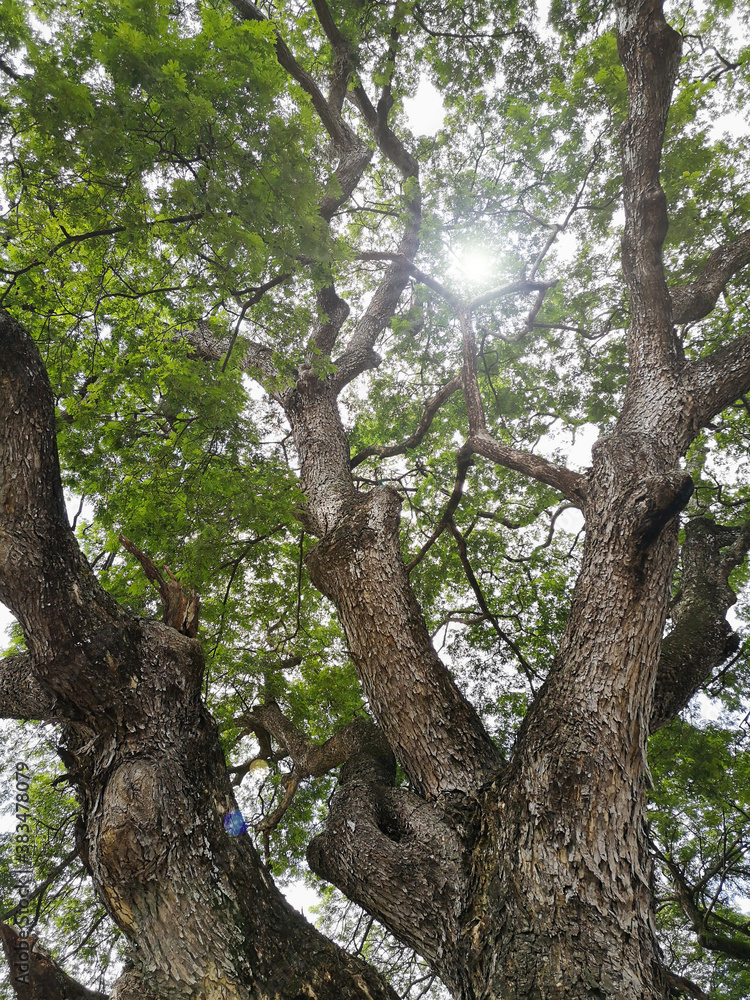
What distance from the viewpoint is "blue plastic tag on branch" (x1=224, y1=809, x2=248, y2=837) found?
8.65 ft

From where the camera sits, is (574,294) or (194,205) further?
(574,294)

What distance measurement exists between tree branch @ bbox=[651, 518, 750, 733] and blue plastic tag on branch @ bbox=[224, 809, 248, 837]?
2578mm

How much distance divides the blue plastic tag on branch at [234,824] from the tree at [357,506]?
23 millimetres

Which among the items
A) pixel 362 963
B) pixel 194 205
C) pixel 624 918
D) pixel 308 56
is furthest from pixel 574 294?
pixel 362 963

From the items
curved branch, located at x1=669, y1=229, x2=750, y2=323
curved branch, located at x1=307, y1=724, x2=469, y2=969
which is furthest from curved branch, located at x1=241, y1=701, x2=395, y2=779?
curved branch, located at x1=669, y1=229, x2=750, y2=323

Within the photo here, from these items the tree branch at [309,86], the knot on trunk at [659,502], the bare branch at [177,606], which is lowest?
the bare branch at [177,606]

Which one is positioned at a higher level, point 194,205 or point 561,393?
point 561,393

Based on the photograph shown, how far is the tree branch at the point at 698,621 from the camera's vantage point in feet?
11.3

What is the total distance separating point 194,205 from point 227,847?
3.68 meters

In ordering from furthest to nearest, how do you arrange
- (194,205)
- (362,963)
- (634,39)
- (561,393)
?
(561,393), (634,39), (194,205), (362,963)

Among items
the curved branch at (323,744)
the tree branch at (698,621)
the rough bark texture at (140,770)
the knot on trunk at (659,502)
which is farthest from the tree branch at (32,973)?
the knot on trunk at (659,502)

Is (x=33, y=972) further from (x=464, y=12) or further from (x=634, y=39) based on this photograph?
(x=464, y=12)

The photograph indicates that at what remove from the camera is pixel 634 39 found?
427cm

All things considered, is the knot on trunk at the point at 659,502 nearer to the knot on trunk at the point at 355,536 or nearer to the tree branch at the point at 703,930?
the knot on trunk at the point at 355,536
